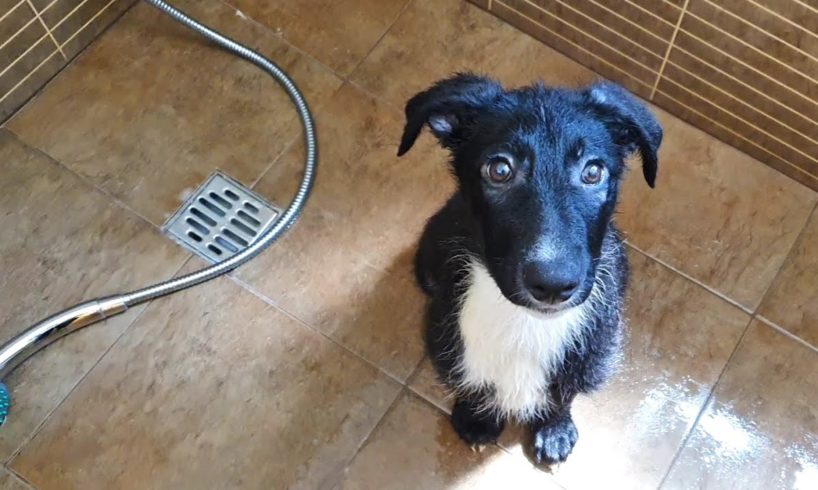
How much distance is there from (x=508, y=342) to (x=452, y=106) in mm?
468

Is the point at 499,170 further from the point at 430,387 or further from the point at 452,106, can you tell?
the point at 430,387

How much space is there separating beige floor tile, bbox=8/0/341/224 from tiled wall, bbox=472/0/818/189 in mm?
676

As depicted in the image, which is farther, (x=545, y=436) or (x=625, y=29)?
(x=625, y=29)

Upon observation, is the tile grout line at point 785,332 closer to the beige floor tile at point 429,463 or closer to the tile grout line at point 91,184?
the beige floor tile at point 429,463

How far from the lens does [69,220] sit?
2.26m

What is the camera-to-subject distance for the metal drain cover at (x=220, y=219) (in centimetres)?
224

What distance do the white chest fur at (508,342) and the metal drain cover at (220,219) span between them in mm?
730

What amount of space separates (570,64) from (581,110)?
1011 mm

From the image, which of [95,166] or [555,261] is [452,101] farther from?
[95,166]

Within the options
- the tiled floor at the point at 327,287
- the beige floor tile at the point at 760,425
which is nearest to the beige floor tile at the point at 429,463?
the tiled floor at the point at 327,287

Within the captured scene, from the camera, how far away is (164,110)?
2408 millimetres

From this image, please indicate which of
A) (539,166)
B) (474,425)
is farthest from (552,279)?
(474,425)

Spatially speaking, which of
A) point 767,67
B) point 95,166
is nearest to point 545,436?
point 767,67

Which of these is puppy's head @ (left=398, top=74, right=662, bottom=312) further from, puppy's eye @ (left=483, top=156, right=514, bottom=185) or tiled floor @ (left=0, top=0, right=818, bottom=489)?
tiled floor @ (left=0, top=0, right=818, bottom=489)
